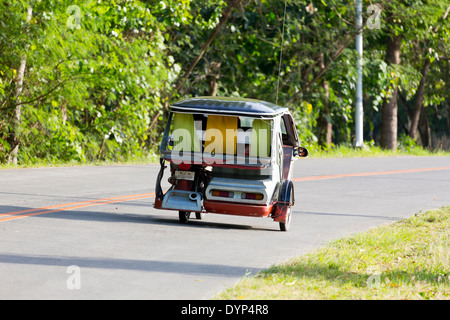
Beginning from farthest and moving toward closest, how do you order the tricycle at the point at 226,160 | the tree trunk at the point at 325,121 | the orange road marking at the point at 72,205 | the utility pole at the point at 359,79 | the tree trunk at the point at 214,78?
the tree trunk at the point at 325,121
the utility pole at the point at 359,79
the tree trunk at the point at 214,78
the orange road marking at the point at 72,205
the tricycle at the point at 226,160

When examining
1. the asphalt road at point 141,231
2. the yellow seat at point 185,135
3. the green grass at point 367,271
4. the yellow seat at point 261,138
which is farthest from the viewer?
the yellow seat at point 185,135

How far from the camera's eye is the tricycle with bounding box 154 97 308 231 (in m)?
12.0

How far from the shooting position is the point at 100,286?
7.87 metres

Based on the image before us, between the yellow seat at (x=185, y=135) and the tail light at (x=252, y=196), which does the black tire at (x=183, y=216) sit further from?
the tail light at (x=252, y=196)

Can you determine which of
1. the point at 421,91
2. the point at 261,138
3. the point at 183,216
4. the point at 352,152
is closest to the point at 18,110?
the point at 183,216

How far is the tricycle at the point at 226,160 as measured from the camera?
1198 centimetres

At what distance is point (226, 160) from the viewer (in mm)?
11914

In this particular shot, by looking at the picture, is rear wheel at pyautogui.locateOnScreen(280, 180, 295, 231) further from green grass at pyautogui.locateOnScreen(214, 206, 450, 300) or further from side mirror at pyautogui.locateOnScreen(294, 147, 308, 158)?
green grass at pyautogui.locateOnScreen(214, 206, 450, 300)

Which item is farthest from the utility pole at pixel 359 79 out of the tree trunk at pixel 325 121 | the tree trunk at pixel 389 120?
the tree trunk at pixel 389 120

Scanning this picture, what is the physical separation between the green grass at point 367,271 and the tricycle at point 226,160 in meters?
1.29

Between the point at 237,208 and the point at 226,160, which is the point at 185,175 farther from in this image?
the point at 237,208

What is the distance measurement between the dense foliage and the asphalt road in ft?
9.80

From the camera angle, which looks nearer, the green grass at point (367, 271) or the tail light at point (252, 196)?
the green grass at point (367, 271)
